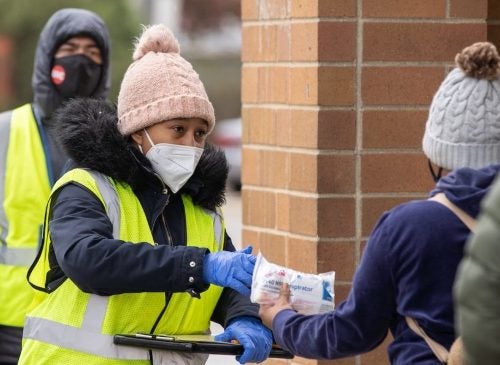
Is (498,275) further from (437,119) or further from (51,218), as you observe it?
(51,218)

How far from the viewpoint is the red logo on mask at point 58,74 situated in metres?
5.22

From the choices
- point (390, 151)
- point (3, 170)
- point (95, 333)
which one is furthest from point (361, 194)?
point (3, 170)

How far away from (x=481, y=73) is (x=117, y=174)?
1117mm

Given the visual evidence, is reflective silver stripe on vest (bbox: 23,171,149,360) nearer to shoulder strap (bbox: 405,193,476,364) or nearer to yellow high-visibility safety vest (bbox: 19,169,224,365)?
yellow high-visibility safety vest (bbox: 19,169,224,365)

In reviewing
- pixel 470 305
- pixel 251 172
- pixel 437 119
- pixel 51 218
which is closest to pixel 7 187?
pixel 251 172

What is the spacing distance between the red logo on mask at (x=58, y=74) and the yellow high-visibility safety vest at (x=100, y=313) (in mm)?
1804

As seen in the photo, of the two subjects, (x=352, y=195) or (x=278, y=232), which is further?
(x=278, y=232)

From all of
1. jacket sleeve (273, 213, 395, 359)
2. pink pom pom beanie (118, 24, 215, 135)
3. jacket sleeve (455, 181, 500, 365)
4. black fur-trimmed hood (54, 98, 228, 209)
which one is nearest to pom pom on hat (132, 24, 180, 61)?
pink pom pom beanie (118, 24, 215, 135)

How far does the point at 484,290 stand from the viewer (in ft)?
6.03

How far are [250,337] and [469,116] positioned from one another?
0.96 metres

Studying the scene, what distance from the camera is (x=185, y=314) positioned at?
3.50m

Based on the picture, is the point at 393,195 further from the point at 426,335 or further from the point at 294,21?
the point at 426,335

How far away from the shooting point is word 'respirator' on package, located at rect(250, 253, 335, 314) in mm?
3160

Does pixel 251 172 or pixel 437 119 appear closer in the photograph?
pixel 437 119
